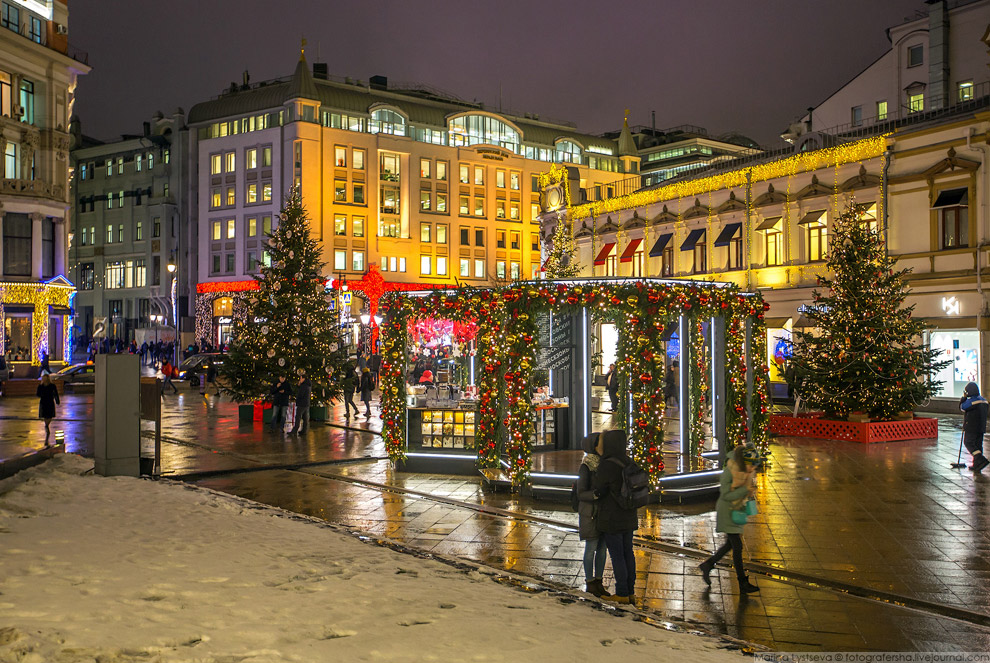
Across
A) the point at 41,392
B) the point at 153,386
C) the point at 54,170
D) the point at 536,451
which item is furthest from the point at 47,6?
the point at 536,451

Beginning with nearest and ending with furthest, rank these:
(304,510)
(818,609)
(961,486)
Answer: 1. (818,609)
2. (304,510)
3. (961,486)

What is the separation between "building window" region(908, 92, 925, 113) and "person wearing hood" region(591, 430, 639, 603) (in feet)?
133

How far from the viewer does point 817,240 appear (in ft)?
106

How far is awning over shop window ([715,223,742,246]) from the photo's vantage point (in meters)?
35.6

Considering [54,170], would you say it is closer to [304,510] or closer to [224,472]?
[224,472]

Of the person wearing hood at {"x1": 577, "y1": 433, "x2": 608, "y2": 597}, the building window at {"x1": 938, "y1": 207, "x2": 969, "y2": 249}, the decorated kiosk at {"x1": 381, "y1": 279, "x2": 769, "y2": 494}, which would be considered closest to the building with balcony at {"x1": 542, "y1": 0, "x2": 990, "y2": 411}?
the building window at {"x1": 938, "y1": 207, "x2": 969, "y2": 249}

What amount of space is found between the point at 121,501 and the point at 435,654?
6.94 m

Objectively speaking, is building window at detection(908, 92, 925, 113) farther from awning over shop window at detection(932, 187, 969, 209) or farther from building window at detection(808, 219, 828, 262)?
awning over shop window at detection(932, 187, 969, 209)

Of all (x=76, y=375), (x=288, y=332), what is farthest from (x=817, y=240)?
(x=76, y=375)

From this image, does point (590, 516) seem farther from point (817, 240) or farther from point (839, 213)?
point (817, 240)

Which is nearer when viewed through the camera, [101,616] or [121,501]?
[101,616]

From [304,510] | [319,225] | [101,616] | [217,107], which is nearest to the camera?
[101,616]

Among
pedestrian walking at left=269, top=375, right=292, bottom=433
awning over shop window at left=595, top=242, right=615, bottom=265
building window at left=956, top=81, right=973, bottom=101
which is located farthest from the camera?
awning over shop window at left=595, top=242, right=615, bottom=265

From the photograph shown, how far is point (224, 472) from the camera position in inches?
592
